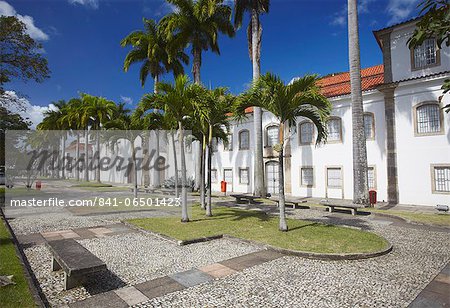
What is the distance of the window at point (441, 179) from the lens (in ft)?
48.7

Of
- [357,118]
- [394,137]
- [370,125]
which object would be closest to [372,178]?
[394,137]

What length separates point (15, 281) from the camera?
4.88m

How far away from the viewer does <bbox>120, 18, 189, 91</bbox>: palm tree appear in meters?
25.1

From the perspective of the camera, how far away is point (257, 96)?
8.97 metres

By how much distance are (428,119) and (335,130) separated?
530 cm

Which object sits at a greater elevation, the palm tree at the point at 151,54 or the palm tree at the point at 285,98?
the palm tree at the point at 151,54

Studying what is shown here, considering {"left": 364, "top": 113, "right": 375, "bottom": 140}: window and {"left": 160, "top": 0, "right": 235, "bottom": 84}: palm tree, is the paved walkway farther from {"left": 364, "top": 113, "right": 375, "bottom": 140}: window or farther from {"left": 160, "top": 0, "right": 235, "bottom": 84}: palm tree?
{"left": 160, "top": 0, "right": 235, "bottom": 84}: palm tree

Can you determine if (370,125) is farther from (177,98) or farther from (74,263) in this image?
(74,263)

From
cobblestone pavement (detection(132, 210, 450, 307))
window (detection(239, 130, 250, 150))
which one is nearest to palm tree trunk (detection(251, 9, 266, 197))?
window (detection(239, 130, 250, 150))

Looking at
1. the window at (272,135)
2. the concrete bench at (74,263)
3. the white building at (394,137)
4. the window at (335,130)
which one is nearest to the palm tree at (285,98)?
the white building at (394,137)

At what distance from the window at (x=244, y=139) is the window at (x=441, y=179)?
13.6m

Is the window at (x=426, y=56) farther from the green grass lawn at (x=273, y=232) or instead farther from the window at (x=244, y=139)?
the window at (x=244, y=139)

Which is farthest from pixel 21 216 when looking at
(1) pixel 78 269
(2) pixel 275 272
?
(2) pixel 275 272

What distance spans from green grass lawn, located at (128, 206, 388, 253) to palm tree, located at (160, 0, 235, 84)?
45.7 feet
